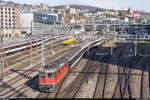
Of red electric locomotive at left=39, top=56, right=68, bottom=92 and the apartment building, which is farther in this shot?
the apartment building

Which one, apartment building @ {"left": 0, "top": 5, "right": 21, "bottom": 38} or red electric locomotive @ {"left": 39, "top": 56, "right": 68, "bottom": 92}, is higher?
apartment building @ {"left": 0, "top": 5, "right": 21, "bottom": 38}

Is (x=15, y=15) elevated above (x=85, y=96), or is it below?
above

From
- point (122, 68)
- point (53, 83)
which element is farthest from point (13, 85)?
point (122, 68)

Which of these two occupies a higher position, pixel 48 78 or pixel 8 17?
pixel 8 17

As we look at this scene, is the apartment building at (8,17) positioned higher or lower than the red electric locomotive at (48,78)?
higher

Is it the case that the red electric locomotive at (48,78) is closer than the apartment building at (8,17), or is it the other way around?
the red electric locomotive at (48,78)

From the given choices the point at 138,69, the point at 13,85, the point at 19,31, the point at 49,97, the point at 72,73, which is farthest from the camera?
the point at 19,31

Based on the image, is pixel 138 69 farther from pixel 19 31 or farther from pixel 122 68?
pixel 19 31

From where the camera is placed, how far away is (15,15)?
73250 millimetres

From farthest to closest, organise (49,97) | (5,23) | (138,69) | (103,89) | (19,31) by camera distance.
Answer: (5,23) < (19,31) < (138,69) < (103,89) < (49,97)

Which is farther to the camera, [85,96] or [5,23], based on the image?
[5,23]

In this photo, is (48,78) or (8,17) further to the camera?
(8,17)

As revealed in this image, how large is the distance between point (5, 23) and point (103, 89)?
5994cm

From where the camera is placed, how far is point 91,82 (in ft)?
71.2
